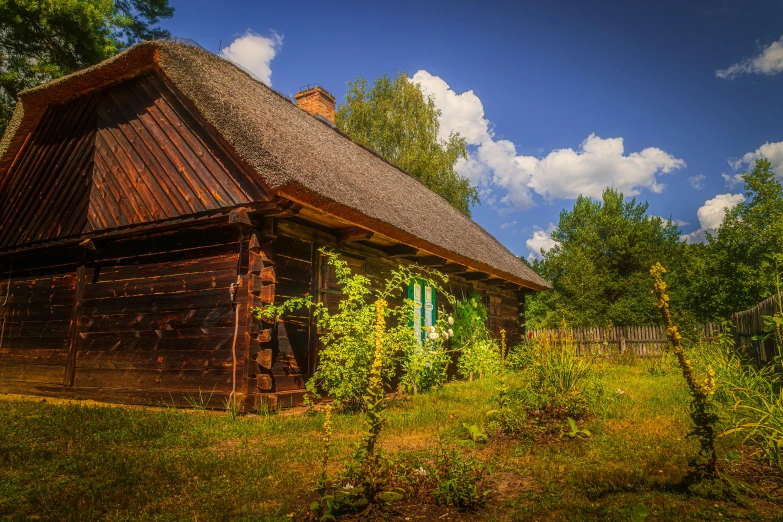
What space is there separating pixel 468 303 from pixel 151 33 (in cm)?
1438

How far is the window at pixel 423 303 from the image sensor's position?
Result: 887 centimetres

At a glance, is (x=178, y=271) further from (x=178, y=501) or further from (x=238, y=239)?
(x=178, y=501)

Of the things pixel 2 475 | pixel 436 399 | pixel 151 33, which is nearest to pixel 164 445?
pixel 2 475

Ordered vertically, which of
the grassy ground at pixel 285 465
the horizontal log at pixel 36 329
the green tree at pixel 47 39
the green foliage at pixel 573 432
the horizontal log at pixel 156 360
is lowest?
the grassy ground at pixel 285 465

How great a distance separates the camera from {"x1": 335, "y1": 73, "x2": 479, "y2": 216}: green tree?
69.2 ft

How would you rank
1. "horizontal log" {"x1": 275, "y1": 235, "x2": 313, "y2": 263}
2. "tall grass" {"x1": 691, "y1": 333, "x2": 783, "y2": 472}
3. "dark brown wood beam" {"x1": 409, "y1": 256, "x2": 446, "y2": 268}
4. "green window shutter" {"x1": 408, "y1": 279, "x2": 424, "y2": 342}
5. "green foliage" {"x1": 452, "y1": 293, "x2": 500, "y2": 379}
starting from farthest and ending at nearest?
1. "dark brown wood beam" {"x1": 409, "y1": 256, "x2": 446, "y2": 268}
2. "green window shutter" {"x1": 408, "y1": 279, "x2": 424, "y2": 342}
3. "green foliage" {"x1": 452, "y1": 293, "x2": 500, "y2": 379}
4. "horizontal log" {"x1": 275, "y1": 235, "x2": 313, "y2": 263}
5. "tall grass" {"x1": 691, "y1": 333, "x2": 783, "y2": 472}

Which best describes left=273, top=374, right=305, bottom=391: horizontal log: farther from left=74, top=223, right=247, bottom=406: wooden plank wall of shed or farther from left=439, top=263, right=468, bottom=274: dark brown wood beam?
left=439, top=263, right=468, bottom=274: dark brown wood beam

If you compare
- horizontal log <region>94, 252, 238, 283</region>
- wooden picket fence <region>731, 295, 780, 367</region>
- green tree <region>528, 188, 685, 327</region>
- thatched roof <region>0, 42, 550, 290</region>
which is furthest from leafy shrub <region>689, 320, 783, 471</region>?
green tree <region>528, 188, 685, 327</region>

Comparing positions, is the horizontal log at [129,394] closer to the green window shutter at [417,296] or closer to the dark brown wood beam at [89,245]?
the dark brown wood beam at [89,245]

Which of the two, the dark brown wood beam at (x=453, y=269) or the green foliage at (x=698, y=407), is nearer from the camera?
the green foliage at (x=698, y=407)

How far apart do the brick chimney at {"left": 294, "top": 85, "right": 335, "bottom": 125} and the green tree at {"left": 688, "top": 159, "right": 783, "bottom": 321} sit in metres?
17.8

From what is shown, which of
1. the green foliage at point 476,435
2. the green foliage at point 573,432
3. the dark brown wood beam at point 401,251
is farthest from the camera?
the dark brown wood beam at point 401,251

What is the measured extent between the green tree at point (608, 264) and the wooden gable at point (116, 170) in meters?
22.9

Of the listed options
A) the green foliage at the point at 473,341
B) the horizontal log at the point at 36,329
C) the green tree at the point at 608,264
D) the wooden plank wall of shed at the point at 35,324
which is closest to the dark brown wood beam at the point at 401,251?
the green foliage at the point at 473,341
